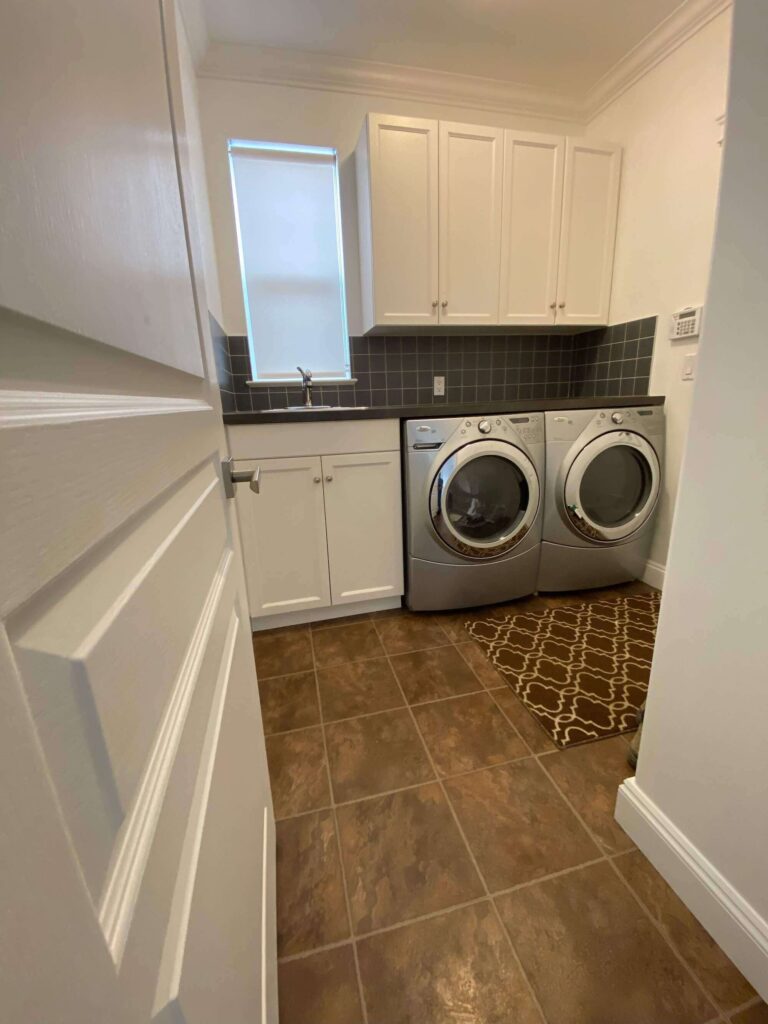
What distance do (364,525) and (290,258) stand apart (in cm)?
155

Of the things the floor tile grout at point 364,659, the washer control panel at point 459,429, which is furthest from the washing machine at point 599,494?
the floor tile grout at point 364,659

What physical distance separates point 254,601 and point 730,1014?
1692mm

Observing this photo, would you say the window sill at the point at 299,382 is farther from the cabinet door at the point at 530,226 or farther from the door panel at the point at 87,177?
the door panel at the point at 87,177

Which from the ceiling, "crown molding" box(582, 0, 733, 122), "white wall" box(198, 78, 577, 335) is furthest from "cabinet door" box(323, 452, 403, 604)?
"crown molding" box(582, 0, 733, 122)

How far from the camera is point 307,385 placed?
226cm

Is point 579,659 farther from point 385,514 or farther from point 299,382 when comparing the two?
point 299,382

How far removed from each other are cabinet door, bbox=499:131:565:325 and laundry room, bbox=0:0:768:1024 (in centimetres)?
2

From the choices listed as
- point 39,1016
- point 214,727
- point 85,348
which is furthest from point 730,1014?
point 85,348

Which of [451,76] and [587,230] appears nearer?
[451,76]

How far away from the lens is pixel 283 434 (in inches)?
66.5

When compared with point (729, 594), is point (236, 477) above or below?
above

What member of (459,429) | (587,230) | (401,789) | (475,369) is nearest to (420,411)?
(459,429)

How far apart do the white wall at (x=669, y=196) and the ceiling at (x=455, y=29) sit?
24cm

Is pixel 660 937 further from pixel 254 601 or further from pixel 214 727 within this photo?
pixel 254 601
